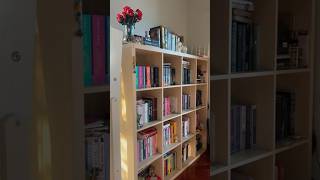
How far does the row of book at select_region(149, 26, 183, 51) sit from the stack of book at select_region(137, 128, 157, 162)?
29cm

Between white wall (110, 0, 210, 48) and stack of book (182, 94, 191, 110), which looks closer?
white wall (110, 0, 210, 48)

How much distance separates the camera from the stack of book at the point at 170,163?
3.58 ft

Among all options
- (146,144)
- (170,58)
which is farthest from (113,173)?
(170,58)

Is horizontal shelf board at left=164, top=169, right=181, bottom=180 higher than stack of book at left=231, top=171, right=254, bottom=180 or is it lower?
higher

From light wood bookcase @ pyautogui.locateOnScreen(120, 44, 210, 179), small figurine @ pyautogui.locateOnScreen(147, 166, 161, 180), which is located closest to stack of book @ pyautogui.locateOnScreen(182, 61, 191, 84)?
light wood bookcase @ pyautogui.locateOnScreen(120, 44, 210, 179)

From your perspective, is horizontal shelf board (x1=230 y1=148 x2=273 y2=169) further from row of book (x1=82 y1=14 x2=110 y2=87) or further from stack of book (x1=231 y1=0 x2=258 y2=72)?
row of book (x1=82 y1=14 x2=110 y2=87)

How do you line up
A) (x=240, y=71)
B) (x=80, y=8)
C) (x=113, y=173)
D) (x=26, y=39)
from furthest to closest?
(x=240, y=71), (x=113, y=173), (x=80, y=8), (x=26, y=39)

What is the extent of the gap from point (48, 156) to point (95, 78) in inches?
10.0

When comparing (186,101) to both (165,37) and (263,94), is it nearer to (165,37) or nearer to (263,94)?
(165,37)

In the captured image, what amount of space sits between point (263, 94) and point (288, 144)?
0.34 metres

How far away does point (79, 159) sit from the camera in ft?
2.83

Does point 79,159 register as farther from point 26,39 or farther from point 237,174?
point 237,174

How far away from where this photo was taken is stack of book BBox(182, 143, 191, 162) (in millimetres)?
1180

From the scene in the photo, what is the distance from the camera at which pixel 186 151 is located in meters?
1.19
